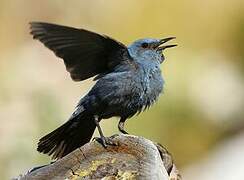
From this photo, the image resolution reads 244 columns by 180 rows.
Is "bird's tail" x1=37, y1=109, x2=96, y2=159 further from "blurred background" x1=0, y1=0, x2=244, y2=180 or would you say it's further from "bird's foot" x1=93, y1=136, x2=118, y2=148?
"blurred background" x1=0, y1=0, x2=244, y2=180

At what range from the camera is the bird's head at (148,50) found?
6468 mm

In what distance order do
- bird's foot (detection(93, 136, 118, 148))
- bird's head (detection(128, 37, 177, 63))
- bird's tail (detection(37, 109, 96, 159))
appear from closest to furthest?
1. bird's foot (detection(93, 136, 118, 148))
2. bird's tail (detection(37, 109, 96, 159))
3. bird's head (detection(128, 37, 177, 63))

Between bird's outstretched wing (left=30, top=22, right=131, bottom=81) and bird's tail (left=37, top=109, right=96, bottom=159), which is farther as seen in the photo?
bird's outstretched wing (left=30, top=22, right=131, bottom=81)

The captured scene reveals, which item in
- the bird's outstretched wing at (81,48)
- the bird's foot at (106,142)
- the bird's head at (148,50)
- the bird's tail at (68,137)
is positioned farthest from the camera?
the bird's head at (148,50)

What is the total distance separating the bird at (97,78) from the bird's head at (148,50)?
1 centimetres

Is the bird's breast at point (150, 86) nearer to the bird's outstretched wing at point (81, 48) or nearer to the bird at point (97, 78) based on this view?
the bird at point (97, 78)

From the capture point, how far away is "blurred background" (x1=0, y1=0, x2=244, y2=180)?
38.4 feet

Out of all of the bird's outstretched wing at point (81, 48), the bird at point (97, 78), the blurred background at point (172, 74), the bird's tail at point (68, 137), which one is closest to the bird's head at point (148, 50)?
the bird at point (97, 78)

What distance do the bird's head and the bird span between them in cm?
1

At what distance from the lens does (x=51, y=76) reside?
1281 cm

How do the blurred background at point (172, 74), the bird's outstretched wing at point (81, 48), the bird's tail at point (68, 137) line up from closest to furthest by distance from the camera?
1. the bird's tail at point (68, 137)
2. the bird's outstretched wing at point (81, 48)
3. the blurred background at point (172, 74)

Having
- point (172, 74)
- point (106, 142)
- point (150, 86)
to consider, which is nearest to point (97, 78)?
point (150, 86)

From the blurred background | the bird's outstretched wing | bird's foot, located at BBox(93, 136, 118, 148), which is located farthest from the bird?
the blurred background

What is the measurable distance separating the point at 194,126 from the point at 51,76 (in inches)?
83.5
